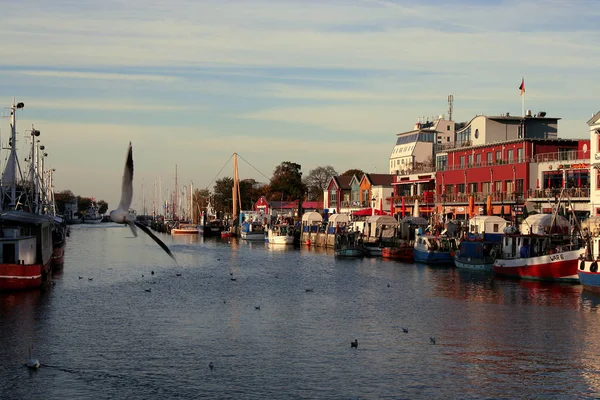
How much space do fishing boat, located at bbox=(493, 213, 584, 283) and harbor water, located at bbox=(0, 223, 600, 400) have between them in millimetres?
1631

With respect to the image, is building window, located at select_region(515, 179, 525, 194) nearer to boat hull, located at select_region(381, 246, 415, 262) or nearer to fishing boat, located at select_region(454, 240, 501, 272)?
boat hull, located at select_region(381, 246, 415, 262)

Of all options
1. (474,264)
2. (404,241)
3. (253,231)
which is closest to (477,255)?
(474,264)

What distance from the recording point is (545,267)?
6675cm

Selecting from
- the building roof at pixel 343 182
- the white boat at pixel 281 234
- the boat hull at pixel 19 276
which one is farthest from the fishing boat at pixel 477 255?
the building roof at pixel 343 182

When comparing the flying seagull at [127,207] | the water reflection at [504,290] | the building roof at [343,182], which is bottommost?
the water reflection at [504,290]

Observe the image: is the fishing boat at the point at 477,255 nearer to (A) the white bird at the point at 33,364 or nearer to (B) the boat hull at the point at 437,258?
(B) the boat hull at the point at 437,258

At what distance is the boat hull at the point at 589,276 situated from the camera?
187 ft

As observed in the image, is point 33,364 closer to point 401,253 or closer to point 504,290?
point 504,290

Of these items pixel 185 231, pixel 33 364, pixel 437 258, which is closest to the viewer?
pixel 33 364

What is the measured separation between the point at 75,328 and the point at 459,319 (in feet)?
76.4

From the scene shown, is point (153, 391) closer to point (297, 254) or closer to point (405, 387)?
point (405, 387)

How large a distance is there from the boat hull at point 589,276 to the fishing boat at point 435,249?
2853cm

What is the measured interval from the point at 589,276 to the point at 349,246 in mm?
46026

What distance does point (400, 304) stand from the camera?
55.8 metres
